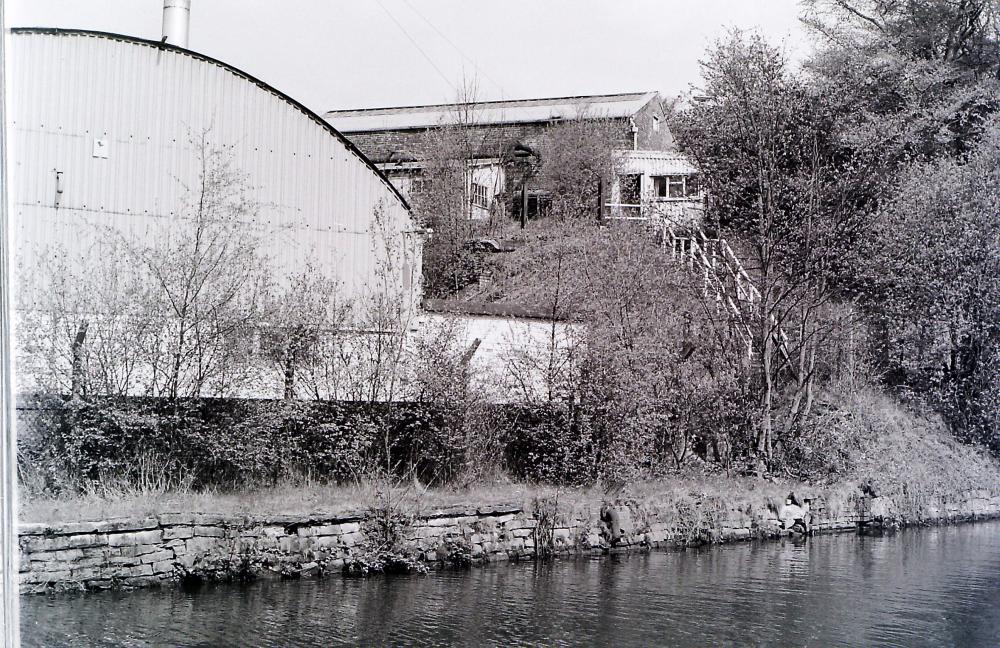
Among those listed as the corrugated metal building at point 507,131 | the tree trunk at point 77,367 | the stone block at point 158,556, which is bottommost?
the stone block at point 158,556

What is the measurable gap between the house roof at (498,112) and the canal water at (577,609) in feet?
80.2

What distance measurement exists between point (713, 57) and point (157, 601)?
49.6 feet

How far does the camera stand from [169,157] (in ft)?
52.0

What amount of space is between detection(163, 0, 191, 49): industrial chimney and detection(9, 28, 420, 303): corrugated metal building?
657 millimetres

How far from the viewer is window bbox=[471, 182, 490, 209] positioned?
33.4 meters

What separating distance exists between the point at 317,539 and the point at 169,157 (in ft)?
23.1

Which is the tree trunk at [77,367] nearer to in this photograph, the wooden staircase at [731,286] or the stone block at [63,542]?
the stone block at [63,542]

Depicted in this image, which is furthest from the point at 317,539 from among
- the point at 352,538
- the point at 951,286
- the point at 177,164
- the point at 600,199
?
the point at 600,199

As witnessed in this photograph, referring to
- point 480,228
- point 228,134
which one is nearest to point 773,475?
point 228,134

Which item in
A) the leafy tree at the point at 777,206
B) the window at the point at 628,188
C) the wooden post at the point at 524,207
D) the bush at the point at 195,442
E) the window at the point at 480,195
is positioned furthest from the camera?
the window at the point at 480,195

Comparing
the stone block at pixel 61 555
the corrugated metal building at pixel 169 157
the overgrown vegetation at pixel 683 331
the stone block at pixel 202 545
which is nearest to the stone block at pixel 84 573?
the stone block at pixel 61 555

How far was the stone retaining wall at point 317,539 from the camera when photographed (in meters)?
10.6

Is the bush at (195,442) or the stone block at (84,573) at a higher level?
the bush at (195,442)

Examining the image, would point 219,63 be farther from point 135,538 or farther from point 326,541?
point 135,538
